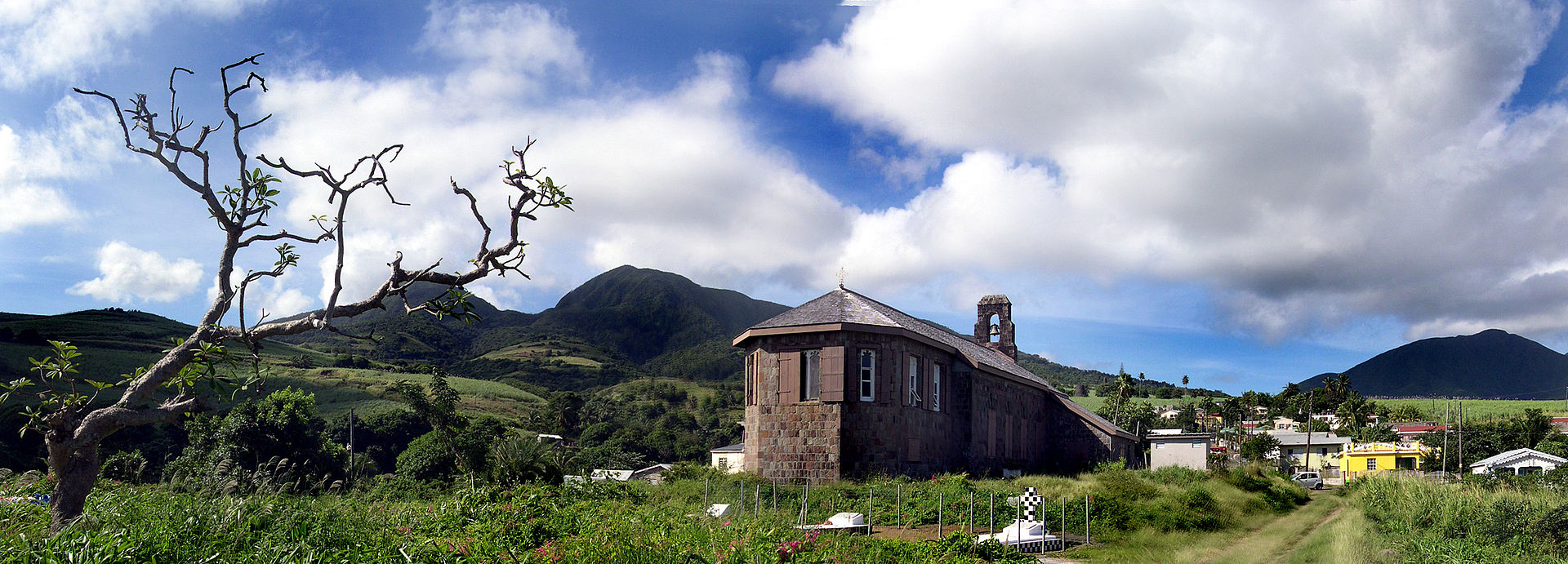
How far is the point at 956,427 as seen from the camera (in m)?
29.9

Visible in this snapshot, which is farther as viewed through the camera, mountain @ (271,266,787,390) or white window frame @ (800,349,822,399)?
mountain @ (271,266,787,390)

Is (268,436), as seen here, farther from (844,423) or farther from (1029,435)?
(1029,435)

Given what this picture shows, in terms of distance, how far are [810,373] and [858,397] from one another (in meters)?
1.61

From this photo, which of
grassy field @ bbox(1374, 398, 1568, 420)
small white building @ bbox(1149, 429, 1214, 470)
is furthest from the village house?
small white building @ bbox(1149, 429, 1214, 470)

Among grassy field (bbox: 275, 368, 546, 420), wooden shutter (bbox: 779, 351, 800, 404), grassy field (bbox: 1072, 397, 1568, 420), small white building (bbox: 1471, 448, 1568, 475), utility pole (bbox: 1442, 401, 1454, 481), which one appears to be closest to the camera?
wooden shutter (bbox: 779, 351, 800, 404)

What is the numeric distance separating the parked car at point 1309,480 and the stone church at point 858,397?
2638 centimetres

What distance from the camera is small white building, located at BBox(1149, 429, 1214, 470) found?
3591 cm

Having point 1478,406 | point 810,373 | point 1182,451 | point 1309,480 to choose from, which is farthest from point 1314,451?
point 810,373

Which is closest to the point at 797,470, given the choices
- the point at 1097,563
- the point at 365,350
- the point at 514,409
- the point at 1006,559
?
the point at 1097,563

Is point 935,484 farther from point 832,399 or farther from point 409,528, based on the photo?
point 409,528

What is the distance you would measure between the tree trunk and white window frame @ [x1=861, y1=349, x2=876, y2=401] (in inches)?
778

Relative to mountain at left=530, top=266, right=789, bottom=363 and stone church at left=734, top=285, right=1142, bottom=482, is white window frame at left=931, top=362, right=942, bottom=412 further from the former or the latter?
mountain at left=530, top=266, right=789, bottom=363

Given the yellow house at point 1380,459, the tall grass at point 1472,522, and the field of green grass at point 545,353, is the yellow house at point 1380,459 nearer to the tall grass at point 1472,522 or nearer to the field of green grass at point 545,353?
the tall grass at point 1472,522

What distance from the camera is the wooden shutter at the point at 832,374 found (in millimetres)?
25531
